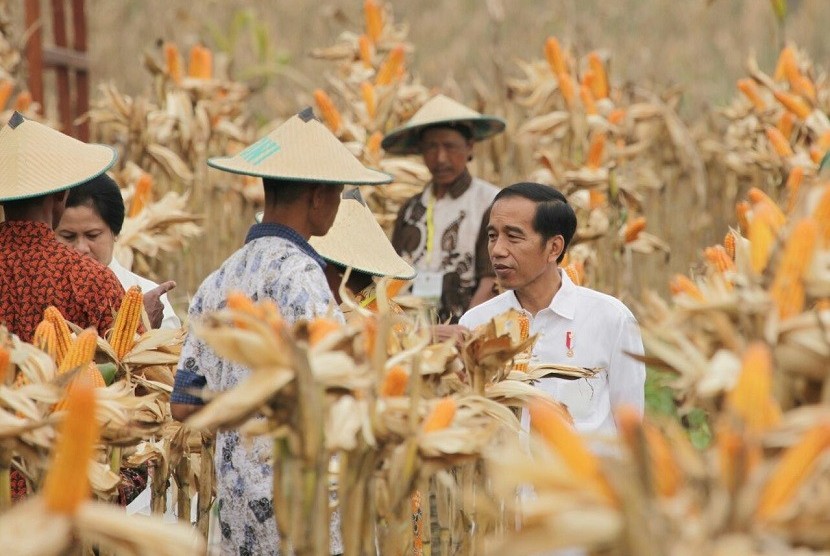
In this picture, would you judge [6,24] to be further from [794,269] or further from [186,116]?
[794,269]

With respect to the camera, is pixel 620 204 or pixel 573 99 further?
pixel 573 99

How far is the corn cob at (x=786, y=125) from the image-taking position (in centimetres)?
877

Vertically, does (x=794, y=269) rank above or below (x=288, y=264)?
above

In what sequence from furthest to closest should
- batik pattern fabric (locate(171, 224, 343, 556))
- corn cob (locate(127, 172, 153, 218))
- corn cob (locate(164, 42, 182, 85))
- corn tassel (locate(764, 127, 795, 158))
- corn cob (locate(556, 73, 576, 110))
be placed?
corn cob (locate(164, 42, 182, 85)) < corn cob (locate(556, 73, 576, 110)) < corn tassel (locate(764, 127, 795, 158)) < corn cob (locate(127, 172, 153, 218)) < batik pattern fabric (locate(171, 224, 343, 556))

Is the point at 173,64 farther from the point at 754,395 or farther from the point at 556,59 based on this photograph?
the point at 754,395

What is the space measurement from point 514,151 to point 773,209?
754 cm

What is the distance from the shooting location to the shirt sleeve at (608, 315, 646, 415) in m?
4.11

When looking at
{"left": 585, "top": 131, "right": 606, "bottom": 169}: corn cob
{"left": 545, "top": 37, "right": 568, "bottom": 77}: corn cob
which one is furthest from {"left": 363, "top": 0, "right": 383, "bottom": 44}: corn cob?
{"left": 585, "top": 131, "right": 606, "bottom": 169}: corn cob

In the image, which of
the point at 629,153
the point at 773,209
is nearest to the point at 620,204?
the point at 629,153

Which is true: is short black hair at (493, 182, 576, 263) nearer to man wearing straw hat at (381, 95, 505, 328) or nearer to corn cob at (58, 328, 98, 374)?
corn cob at (58, 328, 98, 374)

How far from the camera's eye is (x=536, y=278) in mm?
4309

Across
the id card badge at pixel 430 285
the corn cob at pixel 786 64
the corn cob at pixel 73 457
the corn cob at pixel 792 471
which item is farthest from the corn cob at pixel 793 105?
the corn cob at pixel 73 457

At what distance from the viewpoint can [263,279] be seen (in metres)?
3.48

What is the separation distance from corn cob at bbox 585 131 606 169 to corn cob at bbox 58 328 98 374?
4.85 metres
